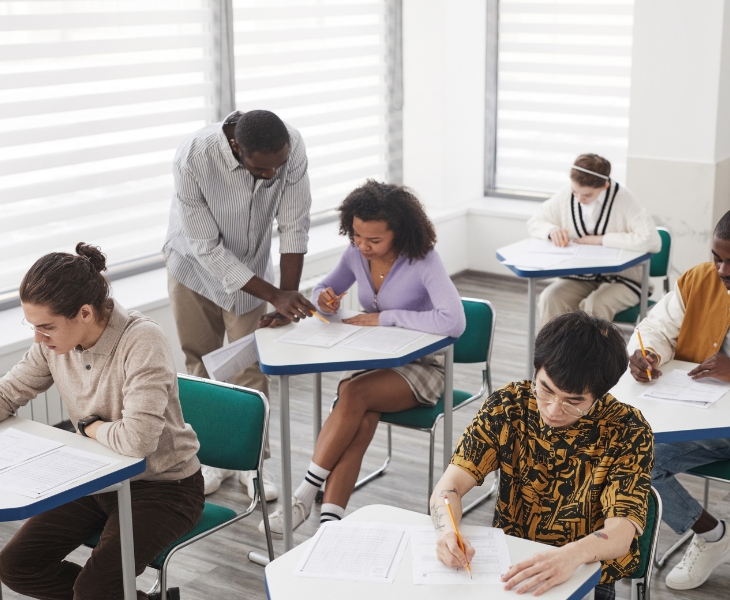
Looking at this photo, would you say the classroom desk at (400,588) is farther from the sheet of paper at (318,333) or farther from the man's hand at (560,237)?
the man's hand at (560,237)

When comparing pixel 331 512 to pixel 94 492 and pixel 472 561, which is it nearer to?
pixel 94 492

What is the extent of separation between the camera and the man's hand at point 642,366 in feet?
9.60

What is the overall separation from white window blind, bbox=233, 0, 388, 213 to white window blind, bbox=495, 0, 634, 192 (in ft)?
3.39

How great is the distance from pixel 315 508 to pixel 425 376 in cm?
75

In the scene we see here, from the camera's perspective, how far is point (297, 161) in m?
3.78

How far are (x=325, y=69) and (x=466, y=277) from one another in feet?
6.44

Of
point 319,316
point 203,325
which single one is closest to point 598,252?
point 319,316

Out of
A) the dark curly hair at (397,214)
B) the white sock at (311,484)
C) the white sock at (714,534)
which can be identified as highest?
the dark curly hair at (397,214)

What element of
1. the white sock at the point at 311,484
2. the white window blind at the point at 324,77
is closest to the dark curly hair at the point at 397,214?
the white sock at the point at 311,484

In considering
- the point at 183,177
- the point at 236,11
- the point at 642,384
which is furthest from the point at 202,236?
the point at 236,11

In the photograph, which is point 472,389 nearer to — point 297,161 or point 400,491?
point 400,491

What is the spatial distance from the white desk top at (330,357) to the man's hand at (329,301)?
32cm

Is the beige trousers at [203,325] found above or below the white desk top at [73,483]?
below

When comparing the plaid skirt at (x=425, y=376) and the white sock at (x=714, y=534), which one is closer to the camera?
the white sock at (x=714, y=534)
